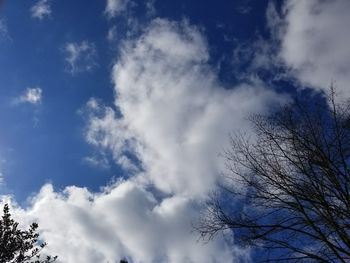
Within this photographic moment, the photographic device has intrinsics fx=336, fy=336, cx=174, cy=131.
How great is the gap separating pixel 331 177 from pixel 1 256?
11870 millimetres

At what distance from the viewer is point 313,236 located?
775cm

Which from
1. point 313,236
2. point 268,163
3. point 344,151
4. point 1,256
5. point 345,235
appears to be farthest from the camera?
point 1,256

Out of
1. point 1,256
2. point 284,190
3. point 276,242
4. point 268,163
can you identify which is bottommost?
point 1,256

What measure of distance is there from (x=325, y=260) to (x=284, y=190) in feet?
6.02

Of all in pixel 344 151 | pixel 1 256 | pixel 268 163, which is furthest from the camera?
pixel 1 256

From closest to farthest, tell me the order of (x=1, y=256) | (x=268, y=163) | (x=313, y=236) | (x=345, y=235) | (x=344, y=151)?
1. (x=345, y=235)
2. (x=313, y=236)
3. (x=344, y=151)
4. (x=268, y=163)
5. (x=1, y=256)

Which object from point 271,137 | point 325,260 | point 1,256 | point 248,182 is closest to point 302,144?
point 271,137

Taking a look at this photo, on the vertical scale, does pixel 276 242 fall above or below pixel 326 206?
below

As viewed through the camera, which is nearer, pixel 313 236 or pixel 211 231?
pixel 313 236

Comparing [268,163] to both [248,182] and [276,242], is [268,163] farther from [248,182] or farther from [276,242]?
[276,242]

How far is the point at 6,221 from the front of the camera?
1347cm

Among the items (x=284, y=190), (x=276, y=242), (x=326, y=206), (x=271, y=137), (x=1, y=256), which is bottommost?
(x=1, y=256)

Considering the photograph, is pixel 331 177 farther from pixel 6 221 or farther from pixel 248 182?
pixel 6 221

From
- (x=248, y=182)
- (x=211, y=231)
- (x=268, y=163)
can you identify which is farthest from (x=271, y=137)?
(x=211, y=231)
